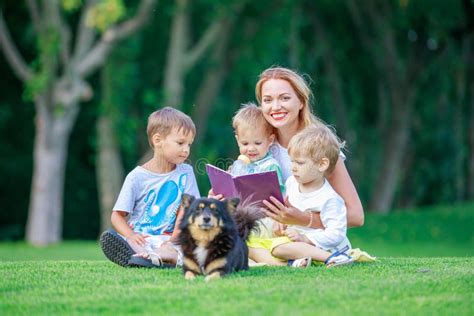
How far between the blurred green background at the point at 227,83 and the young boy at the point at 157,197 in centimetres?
1083

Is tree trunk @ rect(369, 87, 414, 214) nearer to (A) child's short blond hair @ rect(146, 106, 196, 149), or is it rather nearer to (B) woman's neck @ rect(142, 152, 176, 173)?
(B) woman's neck @ rect(142, 152, 176, 173)

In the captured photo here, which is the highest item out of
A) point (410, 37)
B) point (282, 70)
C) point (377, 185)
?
point (410, 37)

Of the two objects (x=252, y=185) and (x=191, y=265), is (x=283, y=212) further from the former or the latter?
(x=191, y=265)

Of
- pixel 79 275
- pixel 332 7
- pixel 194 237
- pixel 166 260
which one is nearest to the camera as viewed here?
pixel 194 237

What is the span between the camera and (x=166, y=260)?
26.0 ft

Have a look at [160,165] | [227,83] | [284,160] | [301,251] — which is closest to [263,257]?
[301,251]

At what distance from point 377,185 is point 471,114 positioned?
4.38 meters

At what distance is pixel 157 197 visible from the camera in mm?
8133

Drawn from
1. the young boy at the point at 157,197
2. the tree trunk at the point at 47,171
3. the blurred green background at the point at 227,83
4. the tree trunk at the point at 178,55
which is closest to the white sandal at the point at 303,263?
the young boy at the point at 157,197

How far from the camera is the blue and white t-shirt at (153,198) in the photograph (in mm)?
8125

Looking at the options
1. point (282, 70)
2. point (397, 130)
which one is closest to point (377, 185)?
point (397, 130)

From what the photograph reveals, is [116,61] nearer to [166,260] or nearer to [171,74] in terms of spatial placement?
[171,74]

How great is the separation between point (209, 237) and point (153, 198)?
145cm

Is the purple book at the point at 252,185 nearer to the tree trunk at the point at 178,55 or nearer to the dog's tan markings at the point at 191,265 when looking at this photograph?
Answer: the dog's tan markings at the point at 191,265
